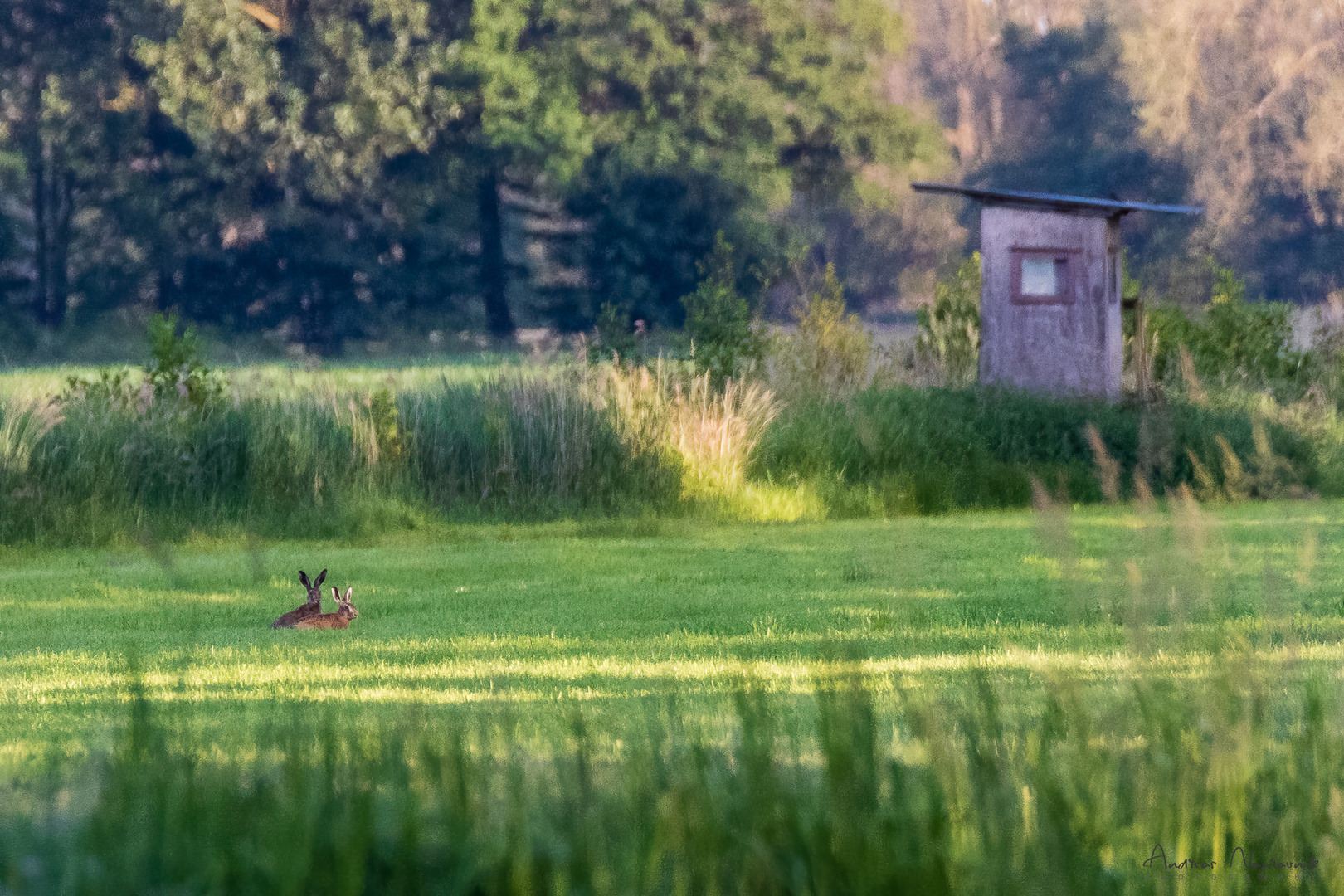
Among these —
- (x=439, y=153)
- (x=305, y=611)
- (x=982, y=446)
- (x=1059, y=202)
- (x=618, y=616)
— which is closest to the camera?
(x=305, y=611)

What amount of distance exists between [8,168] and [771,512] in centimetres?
3232

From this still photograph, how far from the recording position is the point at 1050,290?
685 inches

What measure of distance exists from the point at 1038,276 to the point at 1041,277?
0.04 metres

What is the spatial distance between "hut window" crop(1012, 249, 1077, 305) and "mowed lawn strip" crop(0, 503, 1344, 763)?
5392 millimetres

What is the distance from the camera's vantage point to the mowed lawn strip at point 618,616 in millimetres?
5477

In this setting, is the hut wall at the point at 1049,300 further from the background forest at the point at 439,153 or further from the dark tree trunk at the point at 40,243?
the dark tree trunk at the point at 40,243

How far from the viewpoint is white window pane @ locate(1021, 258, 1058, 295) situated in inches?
686

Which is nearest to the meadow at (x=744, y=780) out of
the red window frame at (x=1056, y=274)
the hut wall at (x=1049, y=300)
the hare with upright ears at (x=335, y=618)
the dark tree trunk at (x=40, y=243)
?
the hare with upright ears at (x=335, y=618)

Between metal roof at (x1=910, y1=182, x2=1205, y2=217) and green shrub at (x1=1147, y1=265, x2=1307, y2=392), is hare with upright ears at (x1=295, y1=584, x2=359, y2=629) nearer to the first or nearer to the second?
metal roof at (x1=910, y1=182, x2=1205, y2=217)

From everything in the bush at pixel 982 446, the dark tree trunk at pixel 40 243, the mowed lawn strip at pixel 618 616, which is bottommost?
the mowed lawn strip at pixel 618 616

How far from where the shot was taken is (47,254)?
41625 mm

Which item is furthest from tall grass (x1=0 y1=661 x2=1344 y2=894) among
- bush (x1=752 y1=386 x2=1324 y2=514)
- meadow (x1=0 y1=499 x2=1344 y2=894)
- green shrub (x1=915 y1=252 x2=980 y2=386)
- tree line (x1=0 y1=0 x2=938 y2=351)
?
tree line (x1=0 y1=0 x2=938 y2=351)

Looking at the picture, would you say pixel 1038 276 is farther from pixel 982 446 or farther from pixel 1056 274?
pixel 982 446

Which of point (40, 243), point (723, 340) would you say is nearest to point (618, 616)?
point (723, 340)
